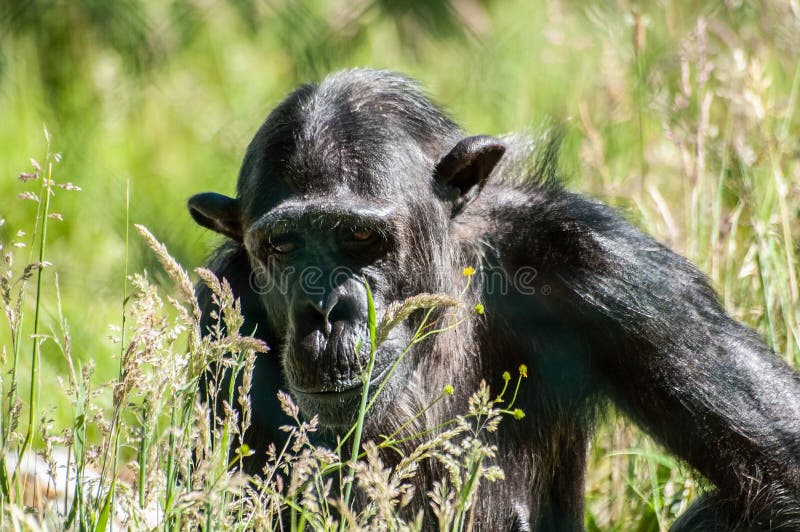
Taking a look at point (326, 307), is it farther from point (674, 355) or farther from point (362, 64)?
point (362, 64)

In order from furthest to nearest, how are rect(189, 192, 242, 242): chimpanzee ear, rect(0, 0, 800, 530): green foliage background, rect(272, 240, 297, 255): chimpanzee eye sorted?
rect(0, 0, 800, 530): green foliage background
rect(189, 192, 242, 242): chimpanzee ear
rect(272, 240, 297, 255): chimpanzee eye

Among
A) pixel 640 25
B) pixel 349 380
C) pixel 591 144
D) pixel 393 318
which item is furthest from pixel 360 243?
pixel 591 144

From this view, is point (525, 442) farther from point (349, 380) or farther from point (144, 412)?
point (144, 412)

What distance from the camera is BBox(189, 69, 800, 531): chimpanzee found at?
491 centimetres

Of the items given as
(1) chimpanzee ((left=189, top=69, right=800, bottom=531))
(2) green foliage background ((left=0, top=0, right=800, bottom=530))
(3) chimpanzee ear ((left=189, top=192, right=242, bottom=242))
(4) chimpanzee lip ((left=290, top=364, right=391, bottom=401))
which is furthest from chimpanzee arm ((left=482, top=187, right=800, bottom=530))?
(2) green foliage background ((left=0, top=0, right=800, bottom=530))

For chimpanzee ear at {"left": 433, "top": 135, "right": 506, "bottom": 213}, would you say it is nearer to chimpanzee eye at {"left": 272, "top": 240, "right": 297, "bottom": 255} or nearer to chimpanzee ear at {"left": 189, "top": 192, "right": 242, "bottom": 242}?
chimpanzee eye at {"left": 272, "top": 240, "right": 297, "bottom": 255}

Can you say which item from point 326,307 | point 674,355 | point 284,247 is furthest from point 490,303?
point 326,307

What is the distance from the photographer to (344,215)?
16.0ft

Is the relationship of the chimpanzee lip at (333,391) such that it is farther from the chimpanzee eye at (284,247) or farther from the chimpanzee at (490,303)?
the chimpanzee eye at (284,247)

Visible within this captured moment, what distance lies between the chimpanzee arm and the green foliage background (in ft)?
5.97

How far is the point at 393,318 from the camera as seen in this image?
364 centimetres

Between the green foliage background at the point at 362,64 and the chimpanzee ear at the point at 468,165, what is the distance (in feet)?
6.43

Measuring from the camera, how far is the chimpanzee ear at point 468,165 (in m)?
5.24

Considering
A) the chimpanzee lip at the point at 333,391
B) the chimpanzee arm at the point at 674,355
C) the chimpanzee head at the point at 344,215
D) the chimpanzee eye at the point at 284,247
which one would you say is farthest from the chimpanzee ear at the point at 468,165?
the chimpanzee lip at the point at 333,391
